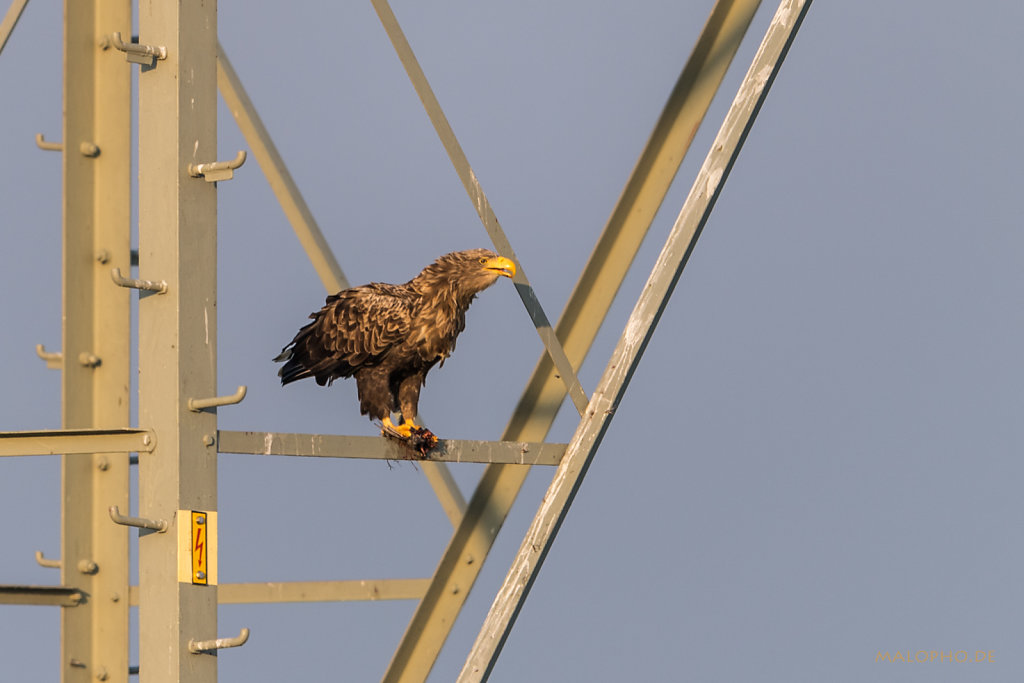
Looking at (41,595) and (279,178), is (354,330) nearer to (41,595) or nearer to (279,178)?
(41,595)

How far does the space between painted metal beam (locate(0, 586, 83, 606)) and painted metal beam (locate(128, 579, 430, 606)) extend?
5.62ft

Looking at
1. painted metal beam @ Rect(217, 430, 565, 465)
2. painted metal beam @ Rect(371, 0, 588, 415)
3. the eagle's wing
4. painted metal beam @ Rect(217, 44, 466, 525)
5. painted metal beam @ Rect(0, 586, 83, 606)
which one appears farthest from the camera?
painted metal beam @ Rect(217, 44, 466, 525)

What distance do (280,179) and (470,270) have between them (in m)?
2.81

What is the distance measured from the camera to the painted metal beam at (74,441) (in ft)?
15.8

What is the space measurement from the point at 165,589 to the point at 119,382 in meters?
2.15

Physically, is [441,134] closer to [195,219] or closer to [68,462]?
[195,219]

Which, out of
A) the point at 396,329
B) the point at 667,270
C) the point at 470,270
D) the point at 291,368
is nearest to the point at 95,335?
the point at 291,368

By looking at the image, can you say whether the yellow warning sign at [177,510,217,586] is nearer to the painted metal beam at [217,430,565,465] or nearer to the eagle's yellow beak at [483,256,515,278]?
the painted metal beam at [217,430,565,465]

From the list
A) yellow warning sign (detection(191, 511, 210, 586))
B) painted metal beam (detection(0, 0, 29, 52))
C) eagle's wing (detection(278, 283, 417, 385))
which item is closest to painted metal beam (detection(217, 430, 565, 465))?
yellow warning sign (detection(191, 511, 210, 586))

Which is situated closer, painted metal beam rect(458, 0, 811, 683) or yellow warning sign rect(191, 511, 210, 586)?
yellow warning sign rect(191, 511, 210, 586)

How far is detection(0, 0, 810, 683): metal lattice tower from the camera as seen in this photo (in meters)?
4.94

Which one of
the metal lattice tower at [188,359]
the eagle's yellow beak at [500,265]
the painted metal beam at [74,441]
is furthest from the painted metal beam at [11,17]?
the painted metal beam at [74,441]

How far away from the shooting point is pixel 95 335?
690 cm

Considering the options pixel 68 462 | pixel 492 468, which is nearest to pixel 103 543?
pixel 68 462
